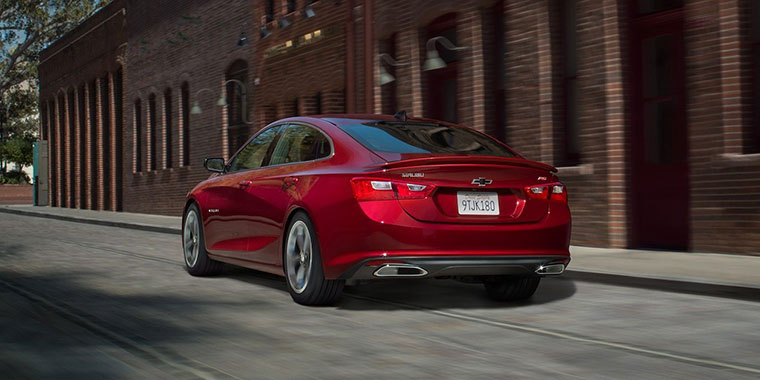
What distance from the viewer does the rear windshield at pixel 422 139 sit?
7.47 meters

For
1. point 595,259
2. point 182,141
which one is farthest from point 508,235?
point 182,141

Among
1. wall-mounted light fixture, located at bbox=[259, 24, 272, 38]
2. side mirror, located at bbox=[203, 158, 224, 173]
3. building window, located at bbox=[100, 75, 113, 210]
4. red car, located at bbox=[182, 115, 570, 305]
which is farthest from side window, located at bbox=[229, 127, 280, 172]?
building window, located at bbox=[100, 75, 113, 210]

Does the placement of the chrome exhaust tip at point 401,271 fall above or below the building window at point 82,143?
below

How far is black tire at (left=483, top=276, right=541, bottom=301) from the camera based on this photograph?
8.02 meters

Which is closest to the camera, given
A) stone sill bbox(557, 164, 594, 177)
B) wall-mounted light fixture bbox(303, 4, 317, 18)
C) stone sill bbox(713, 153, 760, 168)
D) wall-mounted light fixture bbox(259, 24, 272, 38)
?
stone sill bbox(713, 153, 760, 168)

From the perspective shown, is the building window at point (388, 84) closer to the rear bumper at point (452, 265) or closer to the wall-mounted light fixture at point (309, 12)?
the wall-mounted light fixture at point (309, 12)

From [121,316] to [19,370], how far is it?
1.97 meters

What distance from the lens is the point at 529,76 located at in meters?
14.4

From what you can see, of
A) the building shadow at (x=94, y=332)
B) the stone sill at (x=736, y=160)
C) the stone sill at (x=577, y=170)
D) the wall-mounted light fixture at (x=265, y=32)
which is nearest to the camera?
the building shadow at (x=94, y=332)

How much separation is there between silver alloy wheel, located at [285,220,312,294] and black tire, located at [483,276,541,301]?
1.53m

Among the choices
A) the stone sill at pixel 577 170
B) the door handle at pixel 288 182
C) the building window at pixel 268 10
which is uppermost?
the building window at pixel 268 10

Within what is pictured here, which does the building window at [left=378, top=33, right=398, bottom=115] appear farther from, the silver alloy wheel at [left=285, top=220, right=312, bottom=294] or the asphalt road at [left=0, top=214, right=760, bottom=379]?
the silver alloy wheel at [left=285, top=220, right=312, bottom=294]

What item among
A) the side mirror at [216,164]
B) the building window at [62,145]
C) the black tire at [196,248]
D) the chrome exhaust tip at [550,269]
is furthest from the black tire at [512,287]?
the building window at [62,145]

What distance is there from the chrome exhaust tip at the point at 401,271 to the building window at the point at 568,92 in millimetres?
7650
